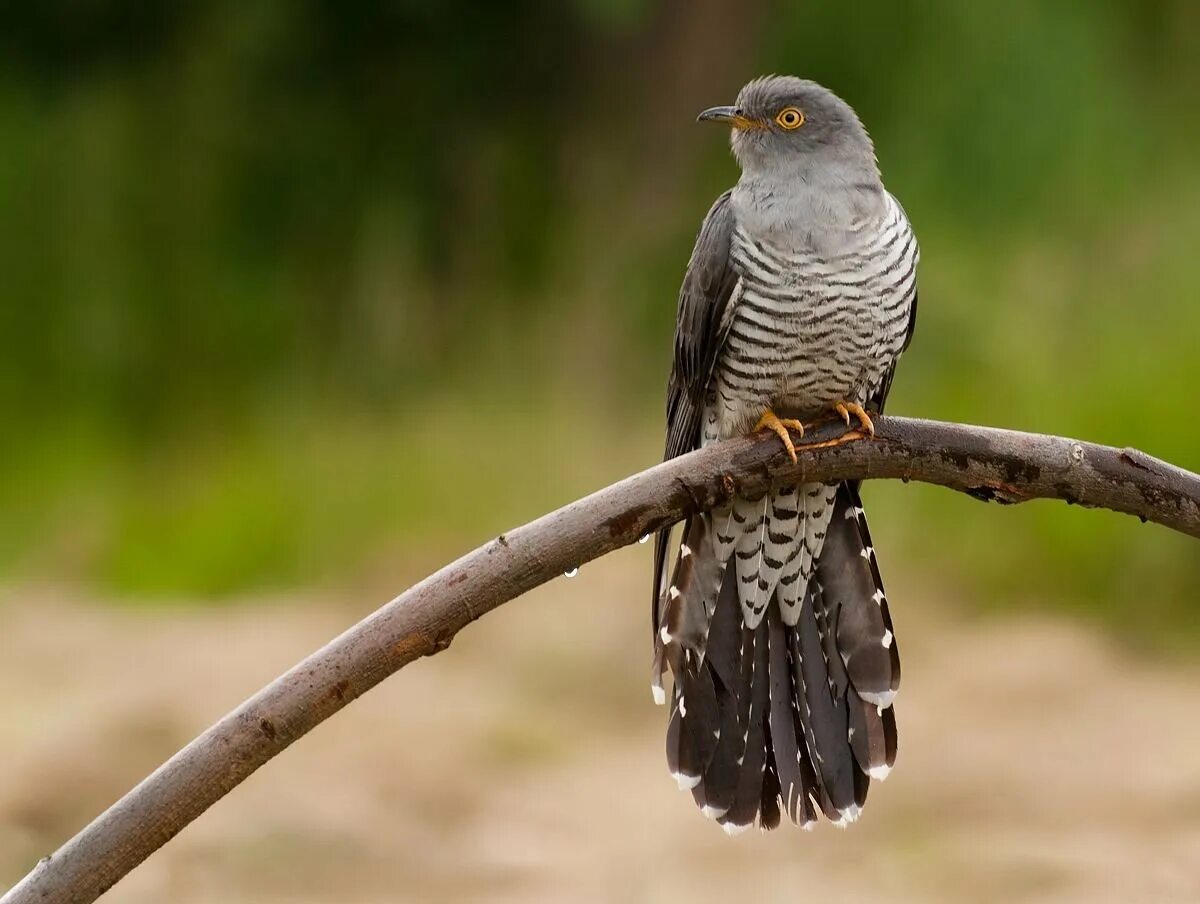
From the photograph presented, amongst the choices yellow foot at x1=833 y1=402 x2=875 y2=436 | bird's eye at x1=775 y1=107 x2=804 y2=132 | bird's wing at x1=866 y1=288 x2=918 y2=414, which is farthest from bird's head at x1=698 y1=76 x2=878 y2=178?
yellow foot at x1=833 y1=402 x2=875 y2=436

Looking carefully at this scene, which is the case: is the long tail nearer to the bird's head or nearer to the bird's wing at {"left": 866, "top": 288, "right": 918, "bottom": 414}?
the bird's wing at {"left": 866, "top": 288, "right": 918, "bottom": 414}

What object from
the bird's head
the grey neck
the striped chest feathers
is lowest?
the striped chest feathers

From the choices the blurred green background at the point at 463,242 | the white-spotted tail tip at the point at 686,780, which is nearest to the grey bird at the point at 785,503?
the white-spotted tail tip at the point at 686,780

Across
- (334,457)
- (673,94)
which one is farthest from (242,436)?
(673,94)

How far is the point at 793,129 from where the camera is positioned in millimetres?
2449

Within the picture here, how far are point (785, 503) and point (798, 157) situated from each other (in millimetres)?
536

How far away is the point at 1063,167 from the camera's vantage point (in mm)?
4793

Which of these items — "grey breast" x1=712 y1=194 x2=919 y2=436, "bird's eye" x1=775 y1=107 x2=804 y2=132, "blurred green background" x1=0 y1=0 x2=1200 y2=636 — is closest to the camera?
"grey breast" x1=712 y1=194 x2=919 y2=436

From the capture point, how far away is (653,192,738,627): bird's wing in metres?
2.31

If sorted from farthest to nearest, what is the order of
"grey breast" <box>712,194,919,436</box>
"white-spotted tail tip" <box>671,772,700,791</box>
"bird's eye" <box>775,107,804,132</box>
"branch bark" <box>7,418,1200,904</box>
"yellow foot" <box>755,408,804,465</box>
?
"bird's eye" <box>775,107,804,132</box>
"white-spotted tail tip" <box>671,772,700,791</box>
"grey breast" <box>712,194,919,436</box>
"yellow foot" <box>755,408,804,465</box>
"branch bark" <box>7,418,1200,904</box>

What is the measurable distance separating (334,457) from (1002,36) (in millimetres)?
2461

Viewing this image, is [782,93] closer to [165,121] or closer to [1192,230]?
[1192,230]

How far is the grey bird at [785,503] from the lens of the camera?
2260 mm

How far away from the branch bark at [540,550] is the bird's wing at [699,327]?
296mm
